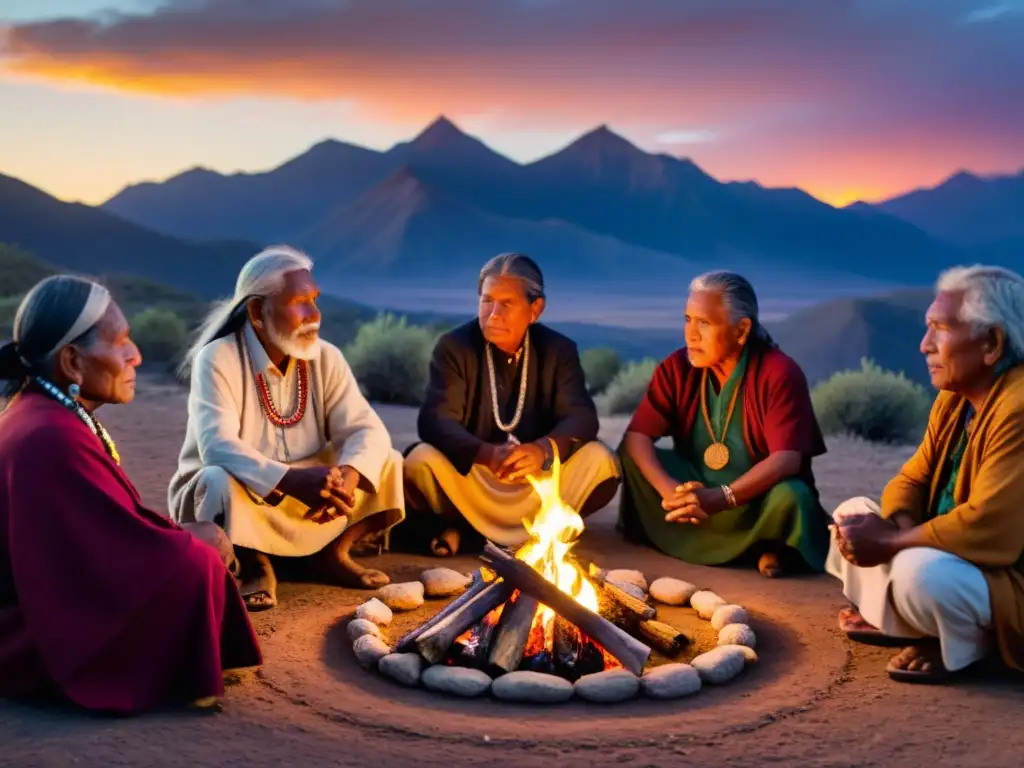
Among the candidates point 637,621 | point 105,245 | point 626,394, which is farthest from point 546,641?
point 105,245

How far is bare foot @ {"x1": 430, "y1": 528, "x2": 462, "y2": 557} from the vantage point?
22.5 feet

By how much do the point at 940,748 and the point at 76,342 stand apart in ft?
11.3

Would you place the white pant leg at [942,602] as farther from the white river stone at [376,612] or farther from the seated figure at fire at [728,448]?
the white river stone at [376,612]

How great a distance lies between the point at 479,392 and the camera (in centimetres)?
705

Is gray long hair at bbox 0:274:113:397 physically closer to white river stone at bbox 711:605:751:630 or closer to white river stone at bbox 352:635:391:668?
white river stone at bbox 352:635:391:668

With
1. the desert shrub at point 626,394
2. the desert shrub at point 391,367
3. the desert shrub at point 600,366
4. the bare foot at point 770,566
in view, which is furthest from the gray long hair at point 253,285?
the desert shrub at point 600,366

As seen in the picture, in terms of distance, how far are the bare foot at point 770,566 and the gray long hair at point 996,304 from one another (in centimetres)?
212

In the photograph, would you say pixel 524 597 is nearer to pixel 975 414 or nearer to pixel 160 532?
pixel 160 532

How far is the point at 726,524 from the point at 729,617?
1303 mm

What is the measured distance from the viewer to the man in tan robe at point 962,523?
4570 mm

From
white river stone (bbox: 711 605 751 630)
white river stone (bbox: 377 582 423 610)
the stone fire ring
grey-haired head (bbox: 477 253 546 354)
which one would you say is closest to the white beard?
grey-haired head (bbox: 477 253 546 354)

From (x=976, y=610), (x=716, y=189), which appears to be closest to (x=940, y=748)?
(x=976, y=610)

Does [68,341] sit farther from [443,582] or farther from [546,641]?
[443,582]

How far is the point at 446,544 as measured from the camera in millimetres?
6887
